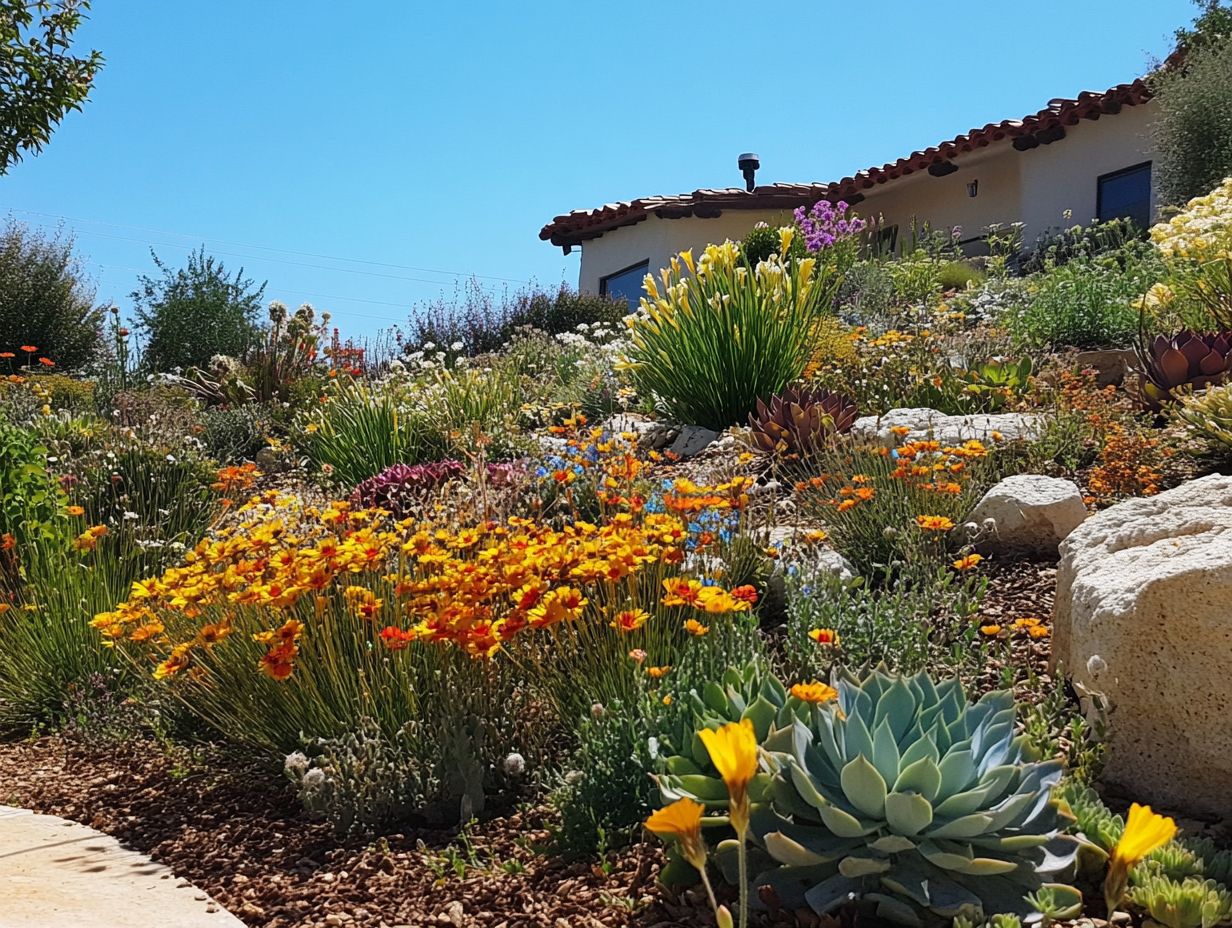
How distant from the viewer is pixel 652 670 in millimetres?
3182

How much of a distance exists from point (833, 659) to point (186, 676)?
2495 millimetres

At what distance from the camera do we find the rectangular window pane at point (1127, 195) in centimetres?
1791

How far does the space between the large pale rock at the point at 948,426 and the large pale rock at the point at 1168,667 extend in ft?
9.63

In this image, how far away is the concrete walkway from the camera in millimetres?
3086

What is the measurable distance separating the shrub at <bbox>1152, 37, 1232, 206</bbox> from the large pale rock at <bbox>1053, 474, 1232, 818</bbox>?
46.9 feet

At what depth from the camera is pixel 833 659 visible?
12.3 ft

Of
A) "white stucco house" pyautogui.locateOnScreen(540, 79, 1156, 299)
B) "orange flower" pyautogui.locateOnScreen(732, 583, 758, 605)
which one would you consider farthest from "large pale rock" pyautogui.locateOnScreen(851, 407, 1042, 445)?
A: "white stucco house" pyautogui.locateOnScreen(540, 79, 1156, 299)

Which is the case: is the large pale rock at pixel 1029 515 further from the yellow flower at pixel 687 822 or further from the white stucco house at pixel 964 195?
the white stucco house at pixel 964 195

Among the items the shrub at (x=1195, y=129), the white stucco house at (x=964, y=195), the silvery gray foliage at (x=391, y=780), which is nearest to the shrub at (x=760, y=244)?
the white stucco house at (x=964, y=195)

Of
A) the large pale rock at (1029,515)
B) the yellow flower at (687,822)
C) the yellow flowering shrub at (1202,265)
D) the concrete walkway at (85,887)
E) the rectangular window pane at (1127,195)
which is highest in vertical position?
the rectangular window pane at (1127,195)

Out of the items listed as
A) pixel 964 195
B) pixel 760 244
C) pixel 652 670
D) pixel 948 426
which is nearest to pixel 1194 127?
pixel 964 195

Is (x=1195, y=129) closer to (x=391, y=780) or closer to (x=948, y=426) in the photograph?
(x=948, y=426)

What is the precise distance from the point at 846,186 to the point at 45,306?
16250 mm

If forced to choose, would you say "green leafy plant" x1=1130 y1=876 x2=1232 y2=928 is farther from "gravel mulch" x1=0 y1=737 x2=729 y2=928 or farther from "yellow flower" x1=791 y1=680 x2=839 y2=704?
"gravel mulch" x1=0 y1=737 x2=729 y2=928
